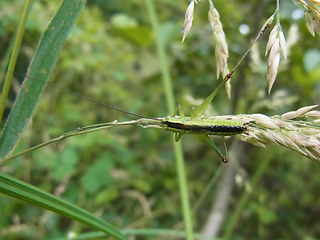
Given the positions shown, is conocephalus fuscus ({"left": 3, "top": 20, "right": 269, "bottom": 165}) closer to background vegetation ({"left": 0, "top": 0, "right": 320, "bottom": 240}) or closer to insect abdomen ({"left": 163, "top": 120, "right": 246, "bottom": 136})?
insect abdomen ({"left": 163, "top": 120, "right": 246, "bottom": 136})

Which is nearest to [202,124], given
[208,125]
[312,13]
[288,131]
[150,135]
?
[208,125]

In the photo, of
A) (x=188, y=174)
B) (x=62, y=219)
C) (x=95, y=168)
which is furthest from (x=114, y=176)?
(x=188, y=174)

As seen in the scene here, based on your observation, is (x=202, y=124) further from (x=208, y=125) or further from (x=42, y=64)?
(x=42, y=64)

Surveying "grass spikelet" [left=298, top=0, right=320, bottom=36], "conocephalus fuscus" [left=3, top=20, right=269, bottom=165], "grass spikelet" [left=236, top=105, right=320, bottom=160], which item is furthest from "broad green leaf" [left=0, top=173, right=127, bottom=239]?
"grass spikelet" [left=298, top=0, right=320, bottom=36]

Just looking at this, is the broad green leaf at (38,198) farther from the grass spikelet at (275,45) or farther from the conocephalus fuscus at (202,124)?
the grass spikelet at (275,45)

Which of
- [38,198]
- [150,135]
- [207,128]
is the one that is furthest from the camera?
[150,135]

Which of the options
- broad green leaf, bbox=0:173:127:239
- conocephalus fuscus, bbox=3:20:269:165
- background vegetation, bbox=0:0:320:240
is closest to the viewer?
broad green leaf, bbox=0:173:127:239
